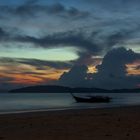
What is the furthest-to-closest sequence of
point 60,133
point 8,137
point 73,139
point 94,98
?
point 94,98
point 60,133
point 8,137
point 73,139

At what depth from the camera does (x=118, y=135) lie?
1437cm

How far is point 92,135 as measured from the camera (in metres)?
14.4

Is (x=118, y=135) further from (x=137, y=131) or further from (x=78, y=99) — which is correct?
(x=78, y=99)

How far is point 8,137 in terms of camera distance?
14.4 m

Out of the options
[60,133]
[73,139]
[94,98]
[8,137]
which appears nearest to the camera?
[73,139]

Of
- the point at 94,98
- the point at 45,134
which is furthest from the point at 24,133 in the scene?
the point at 94,98

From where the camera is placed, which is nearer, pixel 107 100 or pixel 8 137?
pixel 8 137

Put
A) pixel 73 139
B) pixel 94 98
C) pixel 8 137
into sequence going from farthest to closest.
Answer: pixel 94 98
pixel 8 137
pixel 73 139

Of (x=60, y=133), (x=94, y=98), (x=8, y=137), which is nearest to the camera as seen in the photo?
(x=8, y=137)

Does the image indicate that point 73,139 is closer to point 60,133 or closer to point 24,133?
point 60,133

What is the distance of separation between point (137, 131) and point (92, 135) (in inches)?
82.1

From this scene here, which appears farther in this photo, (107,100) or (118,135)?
(107,100)

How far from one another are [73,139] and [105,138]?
3.67 ft

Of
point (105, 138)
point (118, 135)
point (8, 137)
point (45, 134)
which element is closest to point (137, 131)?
point (118, 135)
